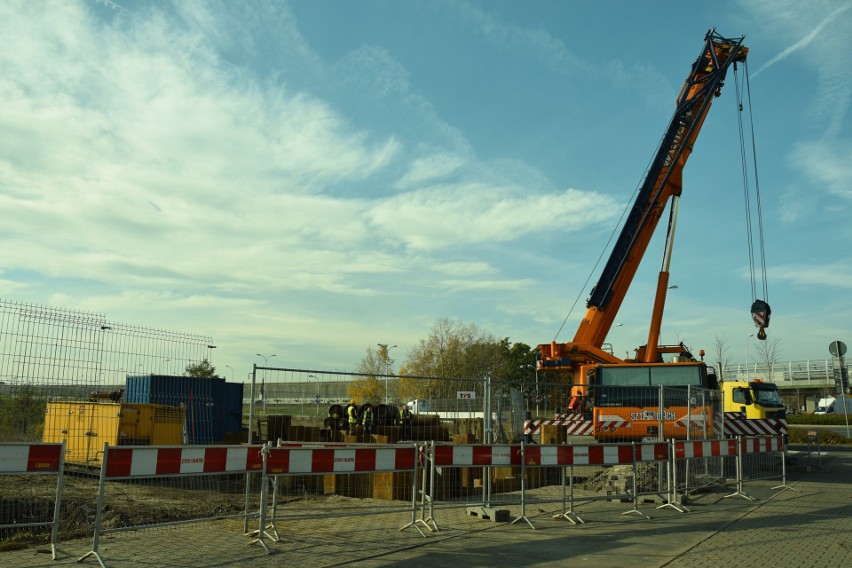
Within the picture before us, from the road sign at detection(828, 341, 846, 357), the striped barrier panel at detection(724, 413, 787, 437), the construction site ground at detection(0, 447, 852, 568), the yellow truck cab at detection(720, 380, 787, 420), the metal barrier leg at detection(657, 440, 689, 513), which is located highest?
the road sign at detection(828, 341, 846, 357)

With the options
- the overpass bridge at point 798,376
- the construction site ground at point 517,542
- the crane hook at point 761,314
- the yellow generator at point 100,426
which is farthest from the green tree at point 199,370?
the overpass bridge at point 798,376

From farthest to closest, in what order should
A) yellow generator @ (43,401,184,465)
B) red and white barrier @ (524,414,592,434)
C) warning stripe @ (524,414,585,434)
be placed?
→ red and white barrier @ (524,414,592,434)
yellow generator @ (43,401,184,465)
warning stripe @ (524,414,585,434)

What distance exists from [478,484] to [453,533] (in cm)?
502

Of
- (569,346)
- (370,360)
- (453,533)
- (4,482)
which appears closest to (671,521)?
(453,533)

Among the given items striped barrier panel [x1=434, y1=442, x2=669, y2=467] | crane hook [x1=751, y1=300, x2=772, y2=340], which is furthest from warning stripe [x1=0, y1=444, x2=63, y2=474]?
crane hook [x1=751, y1=300, x2=772, y2=340]

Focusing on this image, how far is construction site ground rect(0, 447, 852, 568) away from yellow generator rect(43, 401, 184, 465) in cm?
804

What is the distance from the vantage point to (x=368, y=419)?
44.0 feet

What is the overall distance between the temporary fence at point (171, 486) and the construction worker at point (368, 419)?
241 centimetres

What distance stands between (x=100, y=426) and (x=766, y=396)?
71.9ft

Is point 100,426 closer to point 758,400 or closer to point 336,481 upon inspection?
point 336,481

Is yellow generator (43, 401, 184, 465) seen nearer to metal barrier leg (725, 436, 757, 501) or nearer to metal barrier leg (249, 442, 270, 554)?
metal barrier leg (249, 442, 270, 554)

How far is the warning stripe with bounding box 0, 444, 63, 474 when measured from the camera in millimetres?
7574

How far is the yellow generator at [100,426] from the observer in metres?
16.3

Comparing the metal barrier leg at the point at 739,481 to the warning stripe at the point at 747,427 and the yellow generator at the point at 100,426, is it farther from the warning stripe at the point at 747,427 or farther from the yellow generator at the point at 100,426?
the yellow generator at the point at 100,426
